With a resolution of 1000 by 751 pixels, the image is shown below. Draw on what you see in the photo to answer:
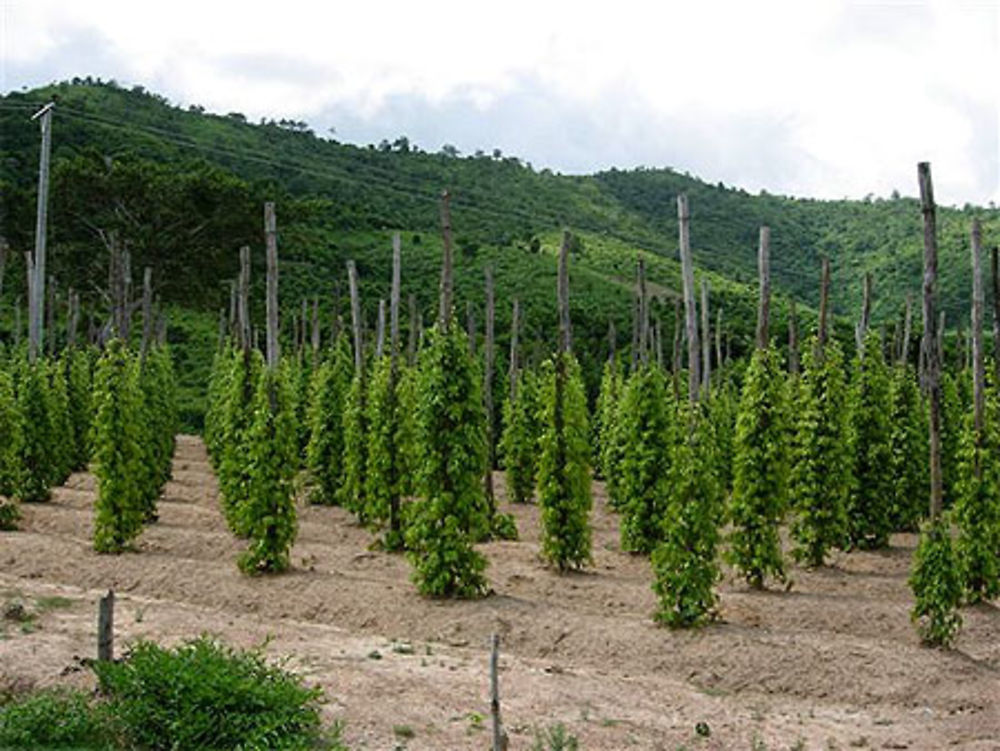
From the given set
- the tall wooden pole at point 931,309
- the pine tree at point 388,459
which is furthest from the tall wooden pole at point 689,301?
the pine tree at point 388,459

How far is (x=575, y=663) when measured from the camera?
11656 millimetres

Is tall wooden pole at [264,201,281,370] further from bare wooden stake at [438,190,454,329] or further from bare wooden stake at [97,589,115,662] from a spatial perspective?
bare wooden stake at [97,589,115,662]

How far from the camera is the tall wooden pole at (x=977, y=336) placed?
12.9 m

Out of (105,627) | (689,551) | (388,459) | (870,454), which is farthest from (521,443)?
(105,627)

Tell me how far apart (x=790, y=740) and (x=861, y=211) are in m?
77.9

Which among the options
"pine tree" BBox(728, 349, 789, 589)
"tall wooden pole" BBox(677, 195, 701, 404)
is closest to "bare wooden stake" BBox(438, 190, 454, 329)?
"tall wooden pole" BBox(677, 195, 701, 404)

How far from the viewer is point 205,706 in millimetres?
8320

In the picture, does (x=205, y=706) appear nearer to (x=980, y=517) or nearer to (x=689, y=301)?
(x=689, y=301)

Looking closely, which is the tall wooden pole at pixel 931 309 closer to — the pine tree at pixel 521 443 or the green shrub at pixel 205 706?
the green shrub at pixel 205 706

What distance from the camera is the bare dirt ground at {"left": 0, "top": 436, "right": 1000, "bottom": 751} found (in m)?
9.43

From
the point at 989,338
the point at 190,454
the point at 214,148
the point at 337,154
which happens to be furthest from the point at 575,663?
the point at 337,154

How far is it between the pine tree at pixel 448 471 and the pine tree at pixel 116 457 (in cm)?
491

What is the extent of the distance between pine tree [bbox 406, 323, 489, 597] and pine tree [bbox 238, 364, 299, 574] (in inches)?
85.6

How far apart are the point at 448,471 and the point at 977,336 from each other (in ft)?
21.5
